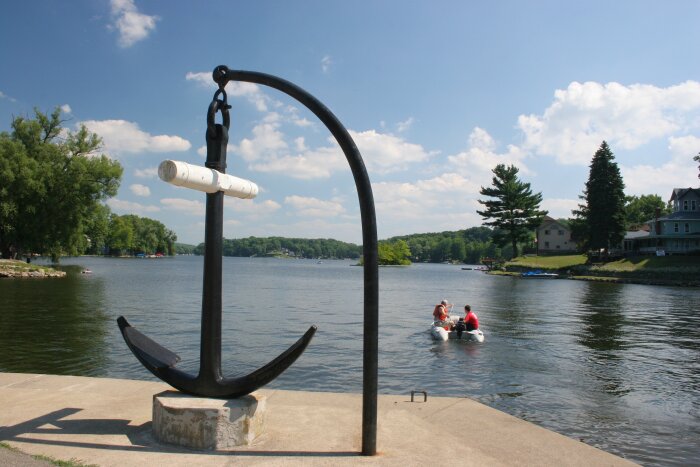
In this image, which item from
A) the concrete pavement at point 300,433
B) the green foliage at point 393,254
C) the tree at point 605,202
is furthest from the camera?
the green foliage at point 393,254

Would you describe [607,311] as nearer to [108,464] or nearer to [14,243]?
[108,464]

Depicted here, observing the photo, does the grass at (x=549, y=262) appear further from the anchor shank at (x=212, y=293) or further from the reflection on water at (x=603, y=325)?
the anchor shank at (x=212, y=293)

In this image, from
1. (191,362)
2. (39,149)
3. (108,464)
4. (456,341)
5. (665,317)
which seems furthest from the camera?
(39,149)

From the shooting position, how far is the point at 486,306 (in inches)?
1403

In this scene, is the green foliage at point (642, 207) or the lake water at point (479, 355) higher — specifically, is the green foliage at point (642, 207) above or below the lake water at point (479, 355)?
above

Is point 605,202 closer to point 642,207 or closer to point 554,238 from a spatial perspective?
point 554,238

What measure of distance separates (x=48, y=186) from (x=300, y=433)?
55887 millimetres

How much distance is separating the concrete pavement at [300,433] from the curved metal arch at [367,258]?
407mm

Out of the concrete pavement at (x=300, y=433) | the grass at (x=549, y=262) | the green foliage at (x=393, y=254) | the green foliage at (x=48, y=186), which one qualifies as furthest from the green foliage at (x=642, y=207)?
the concrete pavement at (x=300, y=433)

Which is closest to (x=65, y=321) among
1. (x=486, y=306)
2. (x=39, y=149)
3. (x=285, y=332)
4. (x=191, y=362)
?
(x=285, y=332)

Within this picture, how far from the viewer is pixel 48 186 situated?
5294 cm

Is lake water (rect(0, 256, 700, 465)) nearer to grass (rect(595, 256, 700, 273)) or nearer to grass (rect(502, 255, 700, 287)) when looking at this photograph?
grass (rect(502, 255, 700, 287))

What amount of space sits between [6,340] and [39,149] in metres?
43.9

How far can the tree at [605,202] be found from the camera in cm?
7425
